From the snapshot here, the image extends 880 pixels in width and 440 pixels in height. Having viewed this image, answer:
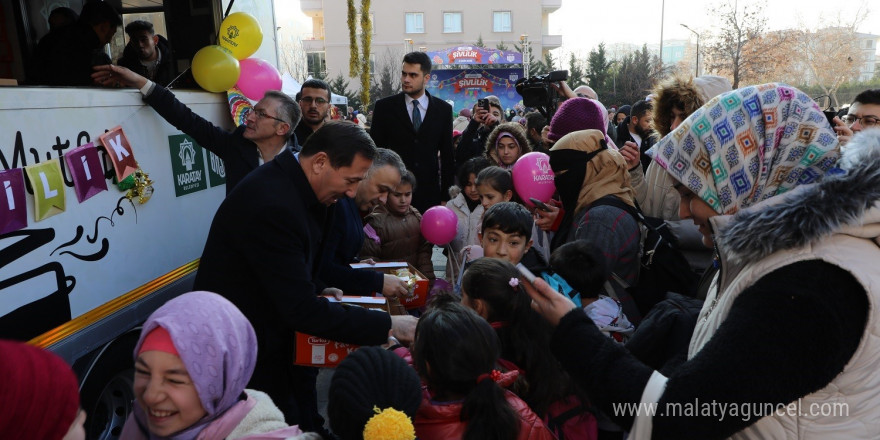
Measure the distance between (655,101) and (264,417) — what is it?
341cm

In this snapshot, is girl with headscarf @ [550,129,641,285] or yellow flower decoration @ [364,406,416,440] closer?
yellow flower decoration @ [364,406,416,440]

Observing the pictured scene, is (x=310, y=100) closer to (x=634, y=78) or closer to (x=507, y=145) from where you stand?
(x=507, y=145)

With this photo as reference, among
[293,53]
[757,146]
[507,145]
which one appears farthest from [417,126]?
[293,53]

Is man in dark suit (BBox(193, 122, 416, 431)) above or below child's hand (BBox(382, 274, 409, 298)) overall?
above

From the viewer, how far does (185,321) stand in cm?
171

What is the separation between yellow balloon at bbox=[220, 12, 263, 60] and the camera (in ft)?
14.6

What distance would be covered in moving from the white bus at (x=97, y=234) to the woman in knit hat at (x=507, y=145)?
8.78 feet

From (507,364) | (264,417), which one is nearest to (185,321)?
(264,417)

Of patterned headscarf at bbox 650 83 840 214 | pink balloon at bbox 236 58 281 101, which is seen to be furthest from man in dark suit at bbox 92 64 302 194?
patterned headscarf at bbox 650 83 840 214

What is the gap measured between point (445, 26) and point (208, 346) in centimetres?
5438

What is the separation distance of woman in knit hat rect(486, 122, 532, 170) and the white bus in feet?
8.78

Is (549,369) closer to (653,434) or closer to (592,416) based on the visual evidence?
(592,416)

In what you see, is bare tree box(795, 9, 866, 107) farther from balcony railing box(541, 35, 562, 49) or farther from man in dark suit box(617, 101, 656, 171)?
man in dark suit box(617, 101, 656, 171)

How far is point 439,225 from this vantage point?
4449mm
